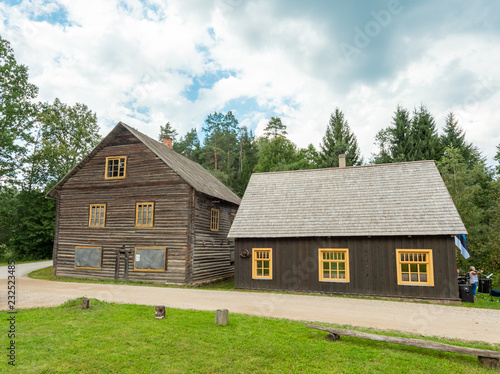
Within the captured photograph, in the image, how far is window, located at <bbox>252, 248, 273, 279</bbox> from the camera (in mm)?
16750

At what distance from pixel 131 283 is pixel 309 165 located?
29894mm

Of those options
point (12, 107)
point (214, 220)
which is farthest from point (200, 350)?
point (12, 107)

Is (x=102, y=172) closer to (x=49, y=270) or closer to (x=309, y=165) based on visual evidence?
(x=49, y=270)

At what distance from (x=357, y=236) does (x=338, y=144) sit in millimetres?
23603

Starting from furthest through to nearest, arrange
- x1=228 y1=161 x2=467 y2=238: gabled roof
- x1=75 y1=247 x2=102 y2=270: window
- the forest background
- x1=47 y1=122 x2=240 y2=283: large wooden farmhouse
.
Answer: the forest background → x1=75 y1=247 x2=102 y2=270: window → x1=47 y1=122 x2=240 y2=283: large wooden farmhouse → x1=228 y1=161 x2=467 y2=238: gabled roof

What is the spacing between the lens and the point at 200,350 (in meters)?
7.19

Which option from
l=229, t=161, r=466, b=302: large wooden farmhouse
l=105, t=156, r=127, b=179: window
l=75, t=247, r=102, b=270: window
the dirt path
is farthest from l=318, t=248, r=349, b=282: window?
l=75, t=247, r=102, b=270: window

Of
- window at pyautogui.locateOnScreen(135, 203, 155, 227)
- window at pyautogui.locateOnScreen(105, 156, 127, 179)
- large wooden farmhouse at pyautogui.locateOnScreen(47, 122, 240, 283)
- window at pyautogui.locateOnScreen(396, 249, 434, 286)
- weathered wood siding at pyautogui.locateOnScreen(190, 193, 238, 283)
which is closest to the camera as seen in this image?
window at pyautogui.locateOnScreen(396, 249, 434, 286)

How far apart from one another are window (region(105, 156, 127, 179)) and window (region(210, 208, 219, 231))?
Answer: 20.2 ft

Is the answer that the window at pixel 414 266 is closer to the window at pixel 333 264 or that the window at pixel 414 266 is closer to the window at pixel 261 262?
the window at pixel 333 264

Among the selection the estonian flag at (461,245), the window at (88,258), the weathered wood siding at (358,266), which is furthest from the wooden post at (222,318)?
the window at (88,258)

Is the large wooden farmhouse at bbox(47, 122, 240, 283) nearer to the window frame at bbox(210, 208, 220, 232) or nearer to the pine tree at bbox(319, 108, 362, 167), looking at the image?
the window frame at bbox(210, 208, 220, 232)

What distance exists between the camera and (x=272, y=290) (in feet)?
53.8

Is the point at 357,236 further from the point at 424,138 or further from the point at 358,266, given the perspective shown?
the point at 424,138
